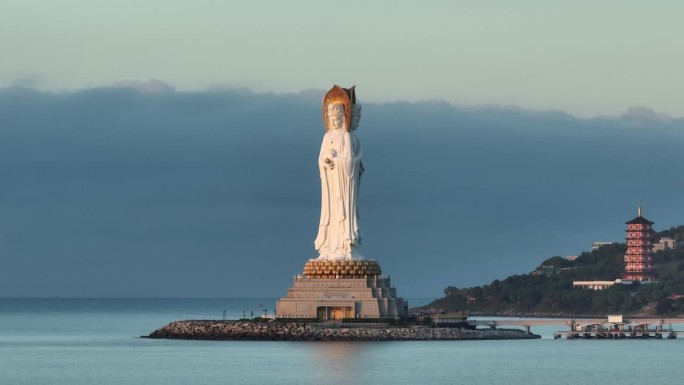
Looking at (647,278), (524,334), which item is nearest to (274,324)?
(524,334)

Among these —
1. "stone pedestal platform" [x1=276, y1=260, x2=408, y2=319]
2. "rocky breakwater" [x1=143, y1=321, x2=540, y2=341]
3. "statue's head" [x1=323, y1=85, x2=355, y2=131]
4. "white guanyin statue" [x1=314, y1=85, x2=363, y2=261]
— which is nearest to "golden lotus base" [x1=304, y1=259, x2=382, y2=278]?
"stone pedestal platform" [x1=276, y1=260, x2=408, y2=319]

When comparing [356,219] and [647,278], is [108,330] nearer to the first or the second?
[356,219]

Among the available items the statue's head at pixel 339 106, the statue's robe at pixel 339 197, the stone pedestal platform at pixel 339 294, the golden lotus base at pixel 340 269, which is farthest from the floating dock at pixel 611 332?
the statue's head at pixel 339 106

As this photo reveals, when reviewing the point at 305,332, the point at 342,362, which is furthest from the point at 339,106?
the point at 342,362

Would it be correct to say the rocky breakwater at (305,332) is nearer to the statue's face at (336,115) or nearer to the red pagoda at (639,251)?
the statue's face at (336,115)

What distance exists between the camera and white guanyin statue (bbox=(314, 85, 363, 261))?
301 feet

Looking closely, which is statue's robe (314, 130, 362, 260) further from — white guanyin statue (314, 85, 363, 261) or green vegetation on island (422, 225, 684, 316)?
green vegetation on island (422, 225, 684, 316)

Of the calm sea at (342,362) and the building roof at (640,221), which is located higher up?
the building roof at (640,221)

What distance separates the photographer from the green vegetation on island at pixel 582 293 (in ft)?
540

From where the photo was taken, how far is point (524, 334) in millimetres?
100125

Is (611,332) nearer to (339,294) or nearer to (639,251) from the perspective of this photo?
(339,294)

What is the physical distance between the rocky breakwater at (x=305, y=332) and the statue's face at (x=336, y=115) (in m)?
10.0

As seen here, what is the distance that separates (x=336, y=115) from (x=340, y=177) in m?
3.02

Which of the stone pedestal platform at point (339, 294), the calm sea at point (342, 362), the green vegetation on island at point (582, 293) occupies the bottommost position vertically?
the calm sea at point (342, 362)
